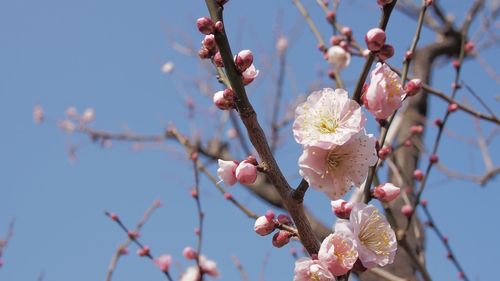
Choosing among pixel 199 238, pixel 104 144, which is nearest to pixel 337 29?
pixel 199 238

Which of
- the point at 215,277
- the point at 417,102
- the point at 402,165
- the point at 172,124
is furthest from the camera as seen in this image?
the point at 417,102

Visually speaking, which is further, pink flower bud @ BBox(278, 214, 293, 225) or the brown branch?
pink flower bud @ BBox(278, 214, 293, 225)

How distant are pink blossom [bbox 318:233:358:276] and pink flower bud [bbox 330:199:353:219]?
7 cm

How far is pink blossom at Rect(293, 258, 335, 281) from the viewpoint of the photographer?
3.03ft

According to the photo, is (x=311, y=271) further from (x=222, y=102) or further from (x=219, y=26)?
(x=219, y=26)

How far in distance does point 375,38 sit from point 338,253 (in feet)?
1.36

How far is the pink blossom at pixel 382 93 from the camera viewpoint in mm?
1002

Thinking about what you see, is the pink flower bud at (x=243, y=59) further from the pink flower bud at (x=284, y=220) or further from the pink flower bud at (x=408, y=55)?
the pink flower bud at (x=408, y=55)

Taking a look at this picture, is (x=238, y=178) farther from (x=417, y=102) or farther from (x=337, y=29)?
(x=417, y=102)

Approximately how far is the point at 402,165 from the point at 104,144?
13.7 feet

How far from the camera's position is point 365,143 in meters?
1.00

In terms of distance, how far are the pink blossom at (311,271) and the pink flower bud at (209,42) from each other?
458 mm

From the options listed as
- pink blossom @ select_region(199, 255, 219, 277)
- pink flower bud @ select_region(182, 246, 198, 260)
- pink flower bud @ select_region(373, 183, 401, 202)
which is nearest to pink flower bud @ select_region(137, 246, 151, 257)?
pink flower bud @ select_region(182, 246, 198, 260)

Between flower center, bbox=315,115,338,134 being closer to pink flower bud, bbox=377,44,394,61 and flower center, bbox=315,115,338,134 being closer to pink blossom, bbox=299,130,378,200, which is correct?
pink blossom, bbox=299,130,378,200
